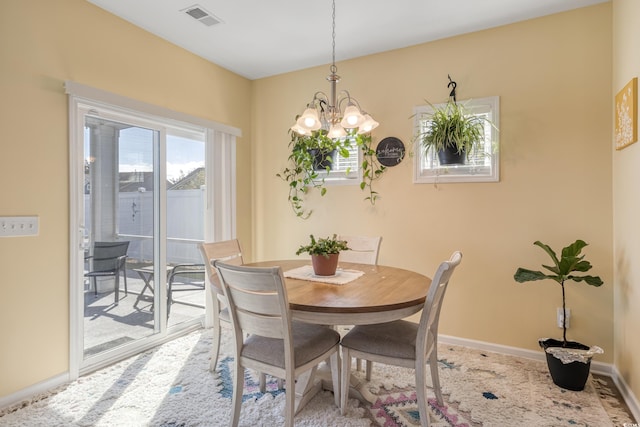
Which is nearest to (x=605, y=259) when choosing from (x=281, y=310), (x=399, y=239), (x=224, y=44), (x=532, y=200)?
(x=532, y=200)

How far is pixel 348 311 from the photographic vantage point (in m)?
1.58

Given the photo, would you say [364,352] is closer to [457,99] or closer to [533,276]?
[533,276]

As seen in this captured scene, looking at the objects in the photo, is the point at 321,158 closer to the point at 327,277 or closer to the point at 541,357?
the point at 327,277

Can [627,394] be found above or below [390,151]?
below

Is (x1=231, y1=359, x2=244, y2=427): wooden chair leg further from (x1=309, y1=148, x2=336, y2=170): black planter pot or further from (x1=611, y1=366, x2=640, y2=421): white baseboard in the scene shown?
(x1=611, y1=366, x2=640, y2=421): white baseboard

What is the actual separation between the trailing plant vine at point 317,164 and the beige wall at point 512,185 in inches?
5.5

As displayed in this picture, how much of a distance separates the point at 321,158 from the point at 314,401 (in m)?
2.03

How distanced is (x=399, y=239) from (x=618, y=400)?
179 centimetres

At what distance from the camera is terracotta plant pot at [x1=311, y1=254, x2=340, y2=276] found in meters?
2.16

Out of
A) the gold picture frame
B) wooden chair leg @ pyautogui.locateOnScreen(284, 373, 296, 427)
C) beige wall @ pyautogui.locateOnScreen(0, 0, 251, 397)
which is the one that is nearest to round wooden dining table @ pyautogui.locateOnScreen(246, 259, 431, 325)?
wooden chair leg @ pyautogui.locateOnScreen(284, 373, 296, 427)

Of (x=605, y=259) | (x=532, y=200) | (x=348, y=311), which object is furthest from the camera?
(x=532, y=200)

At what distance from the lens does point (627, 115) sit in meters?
2.08

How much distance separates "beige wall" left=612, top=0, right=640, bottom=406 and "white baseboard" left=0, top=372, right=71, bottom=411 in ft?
11.7

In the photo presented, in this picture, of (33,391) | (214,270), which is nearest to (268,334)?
(214,270)
